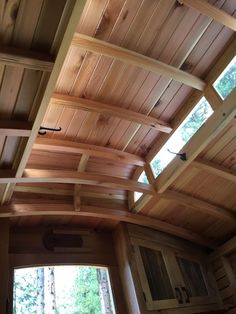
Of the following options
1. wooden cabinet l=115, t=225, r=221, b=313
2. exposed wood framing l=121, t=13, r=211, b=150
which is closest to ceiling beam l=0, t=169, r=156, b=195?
wooden cabinet l=115, t=225, r=221, b=313

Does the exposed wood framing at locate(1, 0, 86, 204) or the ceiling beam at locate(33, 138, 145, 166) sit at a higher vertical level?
the ceiling beam at locate(33, 138, 145, 166)

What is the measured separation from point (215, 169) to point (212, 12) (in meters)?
1.72

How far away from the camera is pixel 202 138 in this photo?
2.93m

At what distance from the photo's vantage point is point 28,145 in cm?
246

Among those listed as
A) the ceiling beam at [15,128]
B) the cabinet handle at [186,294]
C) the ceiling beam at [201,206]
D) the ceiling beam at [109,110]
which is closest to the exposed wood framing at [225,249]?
the ceiling beam at [201,206]

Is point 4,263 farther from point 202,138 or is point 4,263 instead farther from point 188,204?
point 202,138

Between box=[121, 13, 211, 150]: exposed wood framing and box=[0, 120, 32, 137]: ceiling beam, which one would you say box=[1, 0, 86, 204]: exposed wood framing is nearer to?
box=[0, 120, 32, 137]: ceiling beam

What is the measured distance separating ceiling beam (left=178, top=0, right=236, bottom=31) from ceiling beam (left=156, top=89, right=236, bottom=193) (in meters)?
0.57

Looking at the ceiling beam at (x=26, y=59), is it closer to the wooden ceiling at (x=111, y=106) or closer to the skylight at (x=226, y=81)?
the wooden ceiling at (x=111, y=106)

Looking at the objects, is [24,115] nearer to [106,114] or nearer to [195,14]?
[106,114]

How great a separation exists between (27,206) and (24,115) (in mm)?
1301

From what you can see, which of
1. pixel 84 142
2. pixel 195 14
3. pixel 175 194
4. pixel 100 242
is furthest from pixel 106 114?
pixel 100 242

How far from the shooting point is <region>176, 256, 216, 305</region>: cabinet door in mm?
4035

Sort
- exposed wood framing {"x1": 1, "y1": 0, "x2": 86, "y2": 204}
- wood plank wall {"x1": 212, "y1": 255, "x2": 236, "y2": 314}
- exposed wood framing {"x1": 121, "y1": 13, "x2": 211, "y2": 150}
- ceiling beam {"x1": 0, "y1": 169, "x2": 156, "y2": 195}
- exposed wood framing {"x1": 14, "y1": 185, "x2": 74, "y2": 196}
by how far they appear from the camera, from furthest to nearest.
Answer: wood plank wall {"x1": 212, "y1": 255, "x2": 236, "y2": 314}
exposed wood framing {"x1": 14, "y1": 185, "x2": 74, "y2": 196}
ceiling beam {"x1": 0, "y1": 169, "x2": 156, "y2": 195}
exposed wood framing {"x1": 121, "y1": 13, "x2": 211, "y2": 150}
exposed wood framing {"x1": 1, "y1": 0, "x2": 86, "y2": 204}
